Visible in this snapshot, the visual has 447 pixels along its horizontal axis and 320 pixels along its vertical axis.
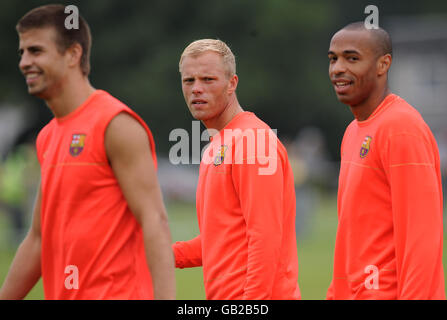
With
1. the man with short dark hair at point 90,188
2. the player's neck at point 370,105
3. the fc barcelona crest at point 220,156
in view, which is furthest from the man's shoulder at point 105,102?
the player's neck at point 370,105

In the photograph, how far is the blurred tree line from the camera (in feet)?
140

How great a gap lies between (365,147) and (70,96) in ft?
6.02

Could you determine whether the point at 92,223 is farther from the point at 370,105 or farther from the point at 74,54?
the point at 370,105

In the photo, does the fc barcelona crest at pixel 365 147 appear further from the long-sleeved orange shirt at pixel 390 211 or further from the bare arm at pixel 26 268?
the bare arm at pixel 26 268

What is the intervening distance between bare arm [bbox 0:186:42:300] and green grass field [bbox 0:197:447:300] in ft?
25.5

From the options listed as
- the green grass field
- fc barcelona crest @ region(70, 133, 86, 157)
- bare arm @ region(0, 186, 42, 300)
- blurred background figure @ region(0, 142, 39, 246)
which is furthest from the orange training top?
blurred background figure @ region(0, 142, 39, 246)

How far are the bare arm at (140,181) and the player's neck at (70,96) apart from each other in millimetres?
298

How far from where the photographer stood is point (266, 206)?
539 centimetres

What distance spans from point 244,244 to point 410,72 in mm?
58190

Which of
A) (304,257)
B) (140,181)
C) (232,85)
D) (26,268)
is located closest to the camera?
(140,181)

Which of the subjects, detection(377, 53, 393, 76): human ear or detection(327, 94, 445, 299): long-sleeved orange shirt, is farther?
detection(377, 53, 393, 76): human ear

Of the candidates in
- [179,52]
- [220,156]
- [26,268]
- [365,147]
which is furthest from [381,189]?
[179,52]

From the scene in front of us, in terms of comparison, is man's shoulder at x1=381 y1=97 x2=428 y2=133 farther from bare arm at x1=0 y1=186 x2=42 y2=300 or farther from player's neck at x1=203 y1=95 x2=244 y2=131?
bare arm at x1=0 y1=186 x2=42 y2=300

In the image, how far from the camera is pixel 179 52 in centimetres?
4353
